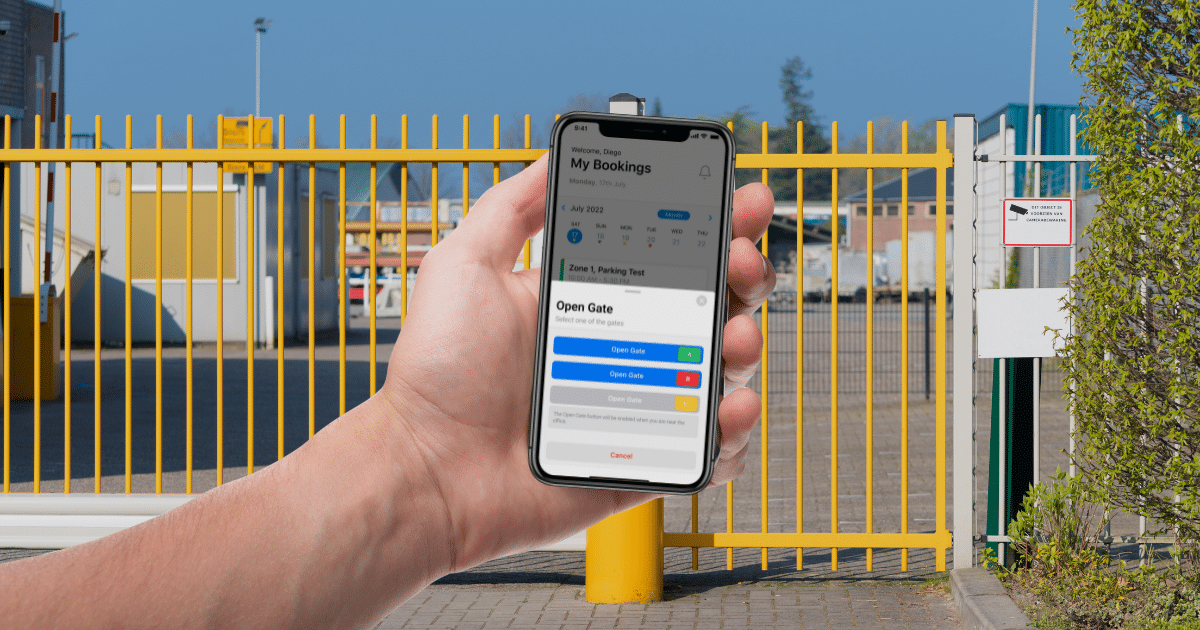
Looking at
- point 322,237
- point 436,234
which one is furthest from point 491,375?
point 322,237

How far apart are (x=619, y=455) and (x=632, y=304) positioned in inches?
8.9

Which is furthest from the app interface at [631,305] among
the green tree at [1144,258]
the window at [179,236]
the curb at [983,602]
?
the window at [179,236]

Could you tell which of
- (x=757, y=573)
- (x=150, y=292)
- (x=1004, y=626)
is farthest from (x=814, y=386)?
(x=150, y=292)

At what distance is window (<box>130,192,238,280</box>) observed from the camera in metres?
22.0

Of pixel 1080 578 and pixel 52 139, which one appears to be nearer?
pixel 1080 578

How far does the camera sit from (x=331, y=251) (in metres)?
28.1

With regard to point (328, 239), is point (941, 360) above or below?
below

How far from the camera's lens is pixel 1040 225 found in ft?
16.6

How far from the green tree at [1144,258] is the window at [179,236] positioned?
64.0 ft

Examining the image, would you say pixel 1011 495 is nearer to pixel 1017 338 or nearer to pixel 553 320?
pixel 1017 338

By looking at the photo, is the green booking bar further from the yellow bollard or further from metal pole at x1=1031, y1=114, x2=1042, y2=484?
metal pole at x1=1031, y1=114, x2=1042, y2=484

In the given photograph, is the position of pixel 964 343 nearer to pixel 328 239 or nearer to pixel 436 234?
pixel 436 234

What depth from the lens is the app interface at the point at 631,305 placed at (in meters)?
1.62

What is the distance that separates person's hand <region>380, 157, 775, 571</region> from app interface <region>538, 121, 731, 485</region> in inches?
1.9
